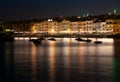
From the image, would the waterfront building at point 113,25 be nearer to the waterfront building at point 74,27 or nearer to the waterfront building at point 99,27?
the waterfront building at point 99,27

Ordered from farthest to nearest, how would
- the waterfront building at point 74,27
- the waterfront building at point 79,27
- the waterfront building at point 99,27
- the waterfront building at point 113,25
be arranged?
the waterfront building at point 74,27, the waterfront building at point 99,27, the waterfront building at point 79,27, the waterfront building at point 113,25

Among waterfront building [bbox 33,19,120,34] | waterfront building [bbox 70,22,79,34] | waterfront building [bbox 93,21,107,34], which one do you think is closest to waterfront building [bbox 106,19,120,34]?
waterfront building [bbox 33,19,120,34]

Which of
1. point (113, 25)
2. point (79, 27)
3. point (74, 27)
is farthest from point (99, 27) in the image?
point (74, 27)

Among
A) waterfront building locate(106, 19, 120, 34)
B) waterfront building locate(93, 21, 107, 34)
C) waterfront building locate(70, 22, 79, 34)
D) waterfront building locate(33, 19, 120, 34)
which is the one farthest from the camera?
waterfront building locate(70, 22, 79, 34)

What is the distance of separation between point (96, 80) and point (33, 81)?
259cm

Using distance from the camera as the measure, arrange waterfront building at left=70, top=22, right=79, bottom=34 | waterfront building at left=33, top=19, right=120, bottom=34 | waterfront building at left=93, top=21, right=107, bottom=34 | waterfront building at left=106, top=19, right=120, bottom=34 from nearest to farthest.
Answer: waterfront building at left=106, top=19, right=120, bottom=34, waterfront building at left=33, top=19, right=120, bottom=34, waterfront building at left=93, top=21, right=107, bottom=34, waterfront building at left=70, top=22, right=79, bottom=34

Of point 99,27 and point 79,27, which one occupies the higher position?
point 79,27

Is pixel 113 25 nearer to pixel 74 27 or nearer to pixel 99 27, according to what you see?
pixel 99 27

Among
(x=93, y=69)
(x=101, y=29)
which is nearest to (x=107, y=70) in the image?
(x=93, y=69)

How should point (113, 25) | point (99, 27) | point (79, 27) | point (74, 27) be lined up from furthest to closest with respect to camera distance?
point (74, 27) < point (79, 27) < point (99, 27) < point (113, 25)

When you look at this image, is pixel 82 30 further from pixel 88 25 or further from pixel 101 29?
pixel 101 29

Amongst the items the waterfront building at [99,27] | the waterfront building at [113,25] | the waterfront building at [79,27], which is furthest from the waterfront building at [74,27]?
the waterfront building at [113,25]

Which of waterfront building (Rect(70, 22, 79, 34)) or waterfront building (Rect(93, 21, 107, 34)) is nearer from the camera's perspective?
waterfront building (Rect(93, 21, 107, 34))

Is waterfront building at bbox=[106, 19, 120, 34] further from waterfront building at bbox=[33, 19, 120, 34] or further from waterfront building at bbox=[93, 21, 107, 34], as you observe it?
waterfront building at bbox=[93, 21, 107, 34]
